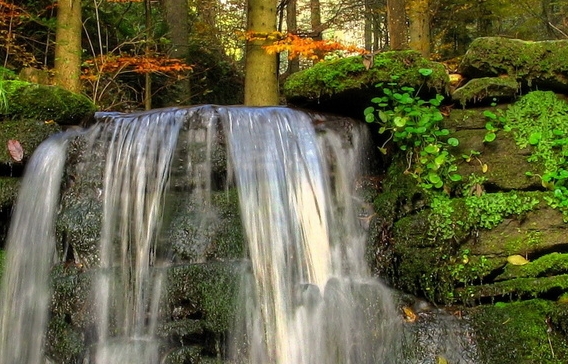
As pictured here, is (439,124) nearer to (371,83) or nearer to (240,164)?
(371,83)

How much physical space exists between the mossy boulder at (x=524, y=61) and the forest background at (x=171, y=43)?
3.44 metres

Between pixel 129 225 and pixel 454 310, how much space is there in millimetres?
2749

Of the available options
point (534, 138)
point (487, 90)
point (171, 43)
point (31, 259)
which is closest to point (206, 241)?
point (31, 259)

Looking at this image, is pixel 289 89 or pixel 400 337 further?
pixel 289 89

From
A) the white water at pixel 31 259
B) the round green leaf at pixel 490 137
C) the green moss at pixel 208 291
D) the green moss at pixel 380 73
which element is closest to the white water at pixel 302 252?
the green moss at pixel 208 291

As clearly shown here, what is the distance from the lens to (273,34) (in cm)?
847

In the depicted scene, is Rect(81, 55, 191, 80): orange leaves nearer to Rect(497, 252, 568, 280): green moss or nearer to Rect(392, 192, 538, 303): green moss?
Rect(392, 192, 538, 303): green moss

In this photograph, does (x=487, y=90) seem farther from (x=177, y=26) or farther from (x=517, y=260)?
(x=177, y=26)

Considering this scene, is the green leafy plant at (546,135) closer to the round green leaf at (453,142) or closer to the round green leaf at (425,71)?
the round green leaf at (453,142)

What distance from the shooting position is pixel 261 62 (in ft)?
28.2

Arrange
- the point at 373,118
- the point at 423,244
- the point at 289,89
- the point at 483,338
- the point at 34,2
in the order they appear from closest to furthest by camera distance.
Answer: the point at 483,338 → the point at 423,244 → the point at 373,118 → the point at 289,89 → the point at 34,2

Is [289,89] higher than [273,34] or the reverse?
the reverse

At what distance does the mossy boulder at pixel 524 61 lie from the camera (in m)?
4.68

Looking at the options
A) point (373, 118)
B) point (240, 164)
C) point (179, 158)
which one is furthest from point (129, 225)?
point (373, 118)
